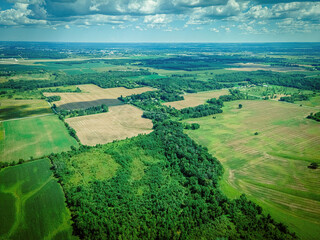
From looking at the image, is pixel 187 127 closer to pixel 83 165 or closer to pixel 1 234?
pixel 83 165

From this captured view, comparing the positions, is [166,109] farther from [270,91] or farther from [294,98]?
[270,91]

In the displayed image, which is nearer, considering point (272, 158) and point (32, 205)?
point (32, 205)

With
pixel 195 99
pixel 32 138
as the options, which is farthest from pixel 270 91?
pixel 32 138

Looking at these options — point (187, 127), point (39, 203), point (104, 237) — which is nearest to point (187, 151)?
point (187, 127)

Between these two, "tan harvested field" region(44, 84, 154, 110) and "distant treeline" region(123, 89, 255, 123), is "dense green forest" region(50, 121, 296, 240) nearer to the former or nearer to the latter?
"distant treeline" region(123, 89, 255, 123)

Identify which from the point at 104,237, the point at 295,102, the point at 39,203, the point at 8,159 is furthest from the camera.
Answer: the point at 295,102

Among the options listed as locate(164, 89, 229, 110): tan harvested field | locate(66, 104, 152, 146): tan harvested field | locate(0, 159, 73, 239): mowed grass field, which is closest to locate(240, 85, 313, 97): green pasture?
locate(164, 89, 229, 110): tan harvested field

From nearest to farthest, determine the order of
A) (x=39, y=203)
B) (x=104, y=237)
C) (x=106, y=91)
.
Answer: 1. (x=104, y=237)
2. (x=39, y=203)
3. (x=106, y=91)

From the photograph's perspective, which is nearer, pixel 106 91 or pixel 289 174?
pixel 289 174
